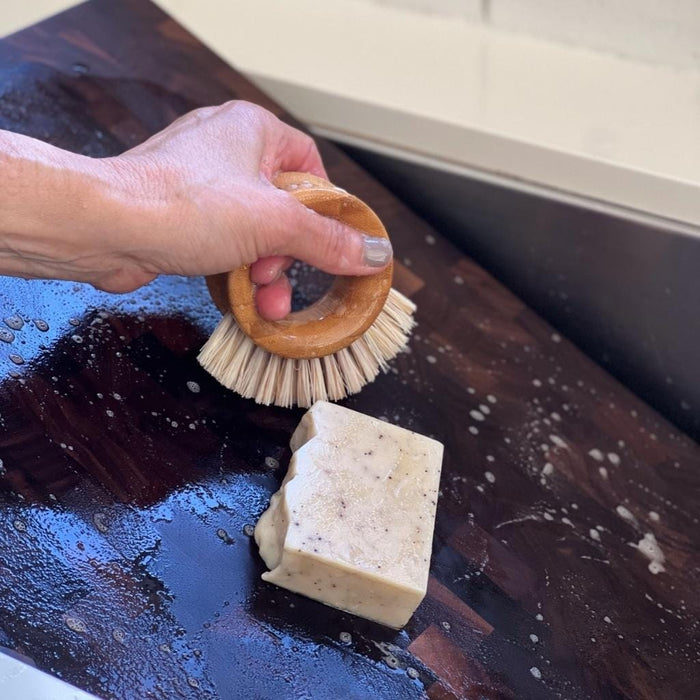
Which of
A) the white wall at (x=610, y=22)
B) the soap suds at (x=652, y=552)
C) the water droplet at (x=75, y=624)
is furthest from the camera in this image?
the white wall at (x=610, y=22)

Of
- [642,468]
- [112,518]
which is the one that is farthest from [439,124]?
[112,518]

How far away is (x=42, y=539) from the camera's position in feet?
1.81

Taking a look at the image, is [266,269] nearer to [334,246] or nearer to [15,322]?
[334,246]

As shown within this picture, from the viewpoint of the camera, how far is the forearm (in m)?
0.56

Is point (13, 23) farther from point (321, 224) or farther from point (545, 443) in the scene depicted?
point (545, 443)

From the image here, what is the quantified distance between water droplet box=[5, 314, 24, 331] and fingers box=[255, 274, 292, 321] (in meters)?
0.19

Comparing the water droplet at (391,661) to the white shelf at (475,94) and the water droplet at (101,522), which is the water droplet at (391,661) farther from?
the white shelf at (475,94)

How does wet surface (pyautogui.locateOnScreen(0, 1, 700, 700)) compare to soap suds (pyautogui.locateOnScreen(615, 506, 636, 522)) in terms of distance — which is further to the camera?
soap suds (pyautogui.locateOnScreen(615, 506, 636, 522))

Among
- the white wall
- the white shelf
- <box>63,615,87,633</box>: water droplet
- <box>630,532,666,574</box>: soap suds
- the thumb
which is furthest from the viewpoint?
the white wall

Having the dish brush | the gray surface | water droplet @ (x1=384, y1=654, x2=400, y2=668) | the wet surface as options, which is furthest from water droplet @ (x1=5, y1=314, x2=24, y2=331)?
the gray surface

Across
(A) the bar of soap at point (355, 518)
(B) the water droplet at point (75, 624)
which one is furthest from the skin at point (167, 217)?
(B) the water droplet at point (75, 624)

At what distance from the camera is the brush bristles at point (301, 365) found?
26.5 inches

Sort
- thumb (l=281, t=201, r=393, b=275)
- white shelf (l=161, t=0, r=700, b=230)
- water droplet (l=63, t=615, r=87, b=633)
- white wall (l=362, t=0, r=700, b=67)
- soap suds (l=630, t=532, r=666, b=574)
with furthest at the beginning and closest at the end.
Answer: white wall (l=362, t=0, r=700, b=67), white shelf (l=161, t=0, r=700, b=230), soap suds (l=630, t=532, r=666, b=574), thumb (l=281, t=201, r=393, b=275), water droplet (l=63, t=615, r=87, b=633)

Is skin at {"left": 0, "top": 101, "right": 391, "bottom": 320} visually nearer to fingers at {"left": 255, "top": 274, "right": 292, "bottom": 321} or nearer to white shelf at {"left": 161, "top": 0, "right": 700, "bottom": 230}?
fingers at {"left": 255, "top": 274, "right": 292, "bottom": 321}
